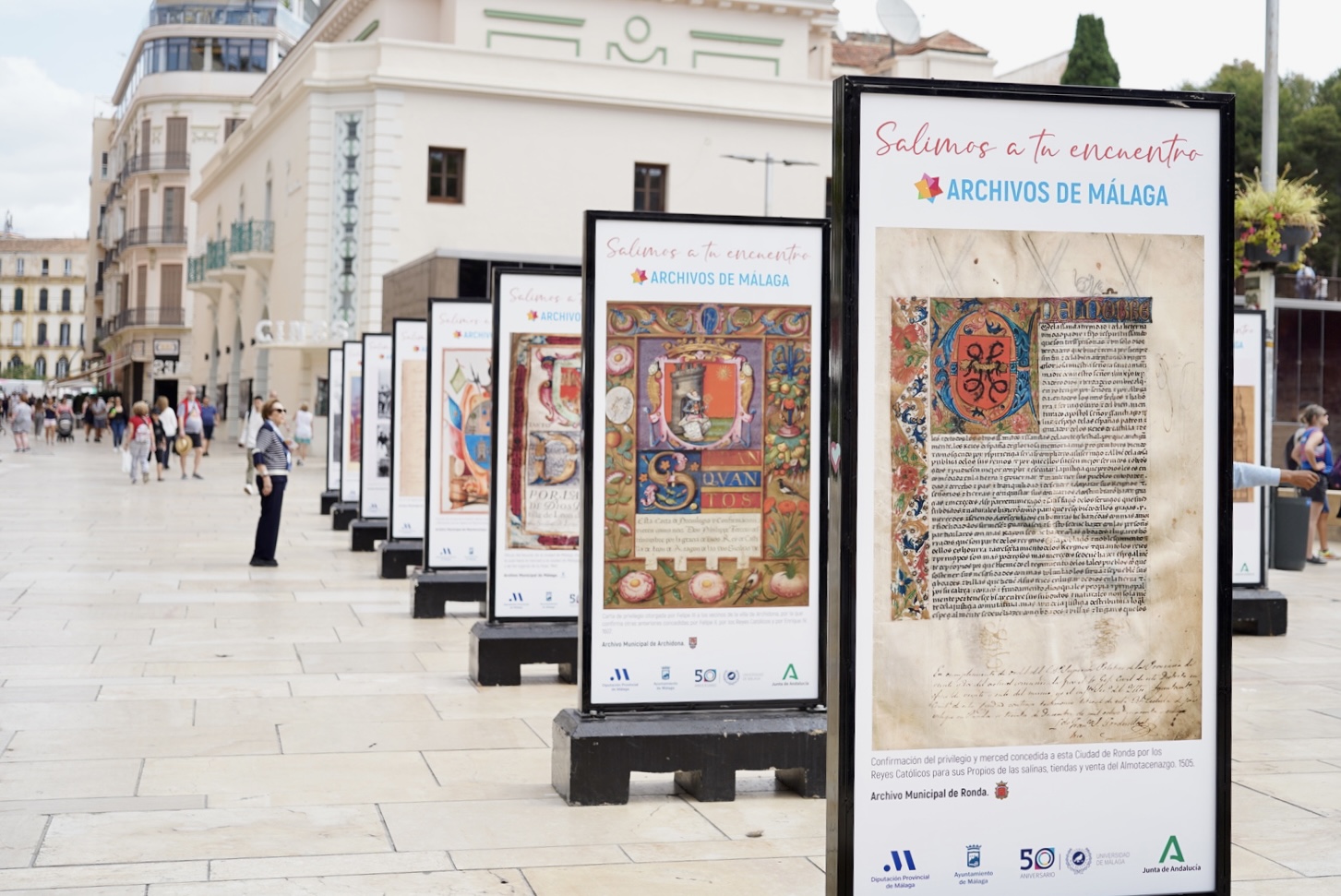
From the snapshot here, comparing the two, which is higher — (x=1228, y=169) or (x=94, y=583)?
(x=1228, y=169)

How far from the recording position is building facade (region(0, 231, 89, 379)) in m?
150

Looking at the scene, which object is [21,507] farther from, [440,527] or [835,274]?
[835,274]

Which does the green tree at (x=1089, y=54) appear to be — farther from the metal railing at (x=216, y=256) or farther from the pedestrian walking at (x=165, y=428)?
the pedestrian walking at (x=165, y=428)

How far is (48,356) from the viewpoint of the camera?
151375mm

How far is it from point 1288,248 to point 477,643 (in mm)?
13948

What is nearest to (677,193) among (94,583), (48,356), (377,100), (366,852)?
(377,100)

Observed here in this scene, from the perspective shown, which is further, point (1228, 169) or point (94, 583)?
point (94, 583)

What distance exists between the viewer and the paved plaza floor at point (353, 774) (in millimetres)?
5609

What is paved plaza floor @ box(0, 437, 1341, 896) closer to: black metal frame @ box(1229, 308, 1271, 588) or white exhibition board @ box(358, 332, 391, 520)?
black metal frame @ box(1229, 308, 1271, 588)

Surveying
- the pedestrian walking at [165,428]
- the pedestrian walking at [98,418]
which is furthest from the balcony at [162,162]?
the pedestrian walking at [165,428]

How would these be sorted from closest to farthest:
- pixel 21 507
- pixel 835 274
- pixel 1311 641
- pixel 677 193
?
1. pixel 835 274
2. pixel 1311 641
3. pixel 21 507
4. pixel 677 193

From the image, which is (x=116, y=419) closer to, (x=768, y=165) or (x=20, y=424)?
(x=20, y=424)

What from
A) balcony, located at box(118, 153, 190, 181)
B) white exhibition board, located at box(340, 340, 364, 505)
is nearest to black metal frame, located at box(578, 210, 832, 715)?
white exhibition board, located at box(340, 340, 364, 505)

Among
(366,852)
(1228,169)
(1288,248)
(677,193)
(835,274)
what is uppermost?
(677,193)
